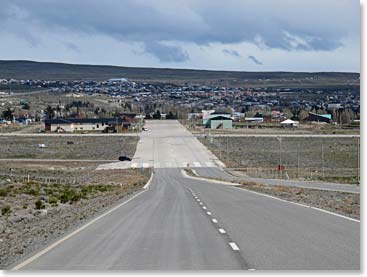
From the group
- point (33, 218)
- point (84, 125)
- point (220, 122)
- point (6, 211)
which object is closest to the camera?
point (33, 218)

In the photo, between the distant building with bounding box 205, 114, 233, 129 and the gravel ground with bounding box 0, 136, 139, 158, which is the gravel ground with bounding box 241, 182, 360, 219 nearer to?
the gravel ground with bounding box 0, 136, 139, 158

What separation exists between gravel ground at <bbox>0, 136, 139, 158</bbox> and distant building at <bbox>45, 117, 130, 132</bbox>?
25.5m

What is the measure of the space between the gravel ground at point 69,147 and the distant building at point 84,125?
25.5 meters

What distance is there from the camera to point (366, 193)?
1243cm

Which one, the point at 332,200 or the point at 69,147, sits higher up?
the point at 332,200

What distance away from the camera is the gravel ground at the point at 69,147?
354ft

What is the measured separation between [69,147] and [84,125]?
2286 inches

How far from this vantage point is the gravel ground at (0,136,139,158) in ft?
354

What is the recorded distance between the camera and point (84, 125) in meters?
178

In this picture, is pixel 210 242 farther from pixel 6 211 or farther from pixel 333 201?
pixel 333 201

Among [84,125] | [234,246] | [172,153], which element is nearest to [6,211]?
[234,246]

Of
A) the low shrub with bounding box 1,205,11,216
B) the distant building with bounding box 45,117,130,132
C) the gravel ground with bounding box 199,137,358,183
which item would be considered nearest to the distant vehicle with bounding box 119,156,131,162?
the gravel ground with bounding box 199,137,358,183

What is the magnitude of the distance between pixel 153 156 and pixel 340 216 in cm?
8365

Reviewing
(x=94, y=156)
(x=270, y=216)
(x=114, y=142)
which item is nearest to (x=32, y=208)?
(x=270, y=216)
